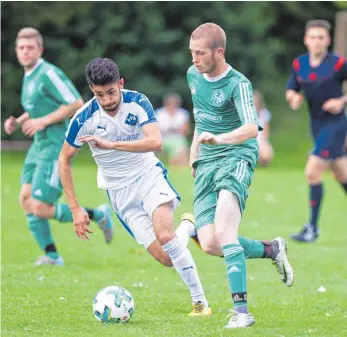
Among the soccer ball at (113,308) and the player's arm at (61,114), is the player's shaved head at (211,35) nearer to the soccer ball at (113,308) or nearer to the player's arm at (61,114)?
the soccer ball at (113,308)

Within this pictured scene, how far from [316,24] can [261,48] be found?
2137cm

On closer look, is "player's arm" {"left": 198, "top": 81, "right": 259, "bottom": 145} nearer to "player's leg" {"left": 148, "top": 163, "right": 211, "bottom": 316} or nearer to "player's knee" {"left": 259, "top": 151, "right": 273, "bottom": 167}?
"player's leg" {"left": 148, "top": 163, "right": 211, "bottom": 316}

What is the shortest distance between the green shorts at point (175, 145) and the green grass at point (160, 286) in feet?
33.9

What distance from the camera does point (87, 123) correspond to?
25.1 ft

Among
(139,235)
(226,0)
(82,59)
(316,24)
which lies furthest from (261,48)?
(139,235)

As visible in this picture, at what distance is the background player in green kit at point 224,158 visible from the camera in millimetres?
7059

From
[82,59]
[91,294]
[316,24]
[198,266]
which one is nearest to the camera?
[91,294]

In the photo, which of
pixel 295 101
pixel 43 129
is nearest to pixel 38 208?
pixel 43 129

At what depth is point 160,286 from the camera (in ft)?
30.4

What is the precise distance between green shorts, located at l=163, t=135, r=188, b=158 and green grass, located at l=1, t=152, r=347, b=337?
10.3 meters

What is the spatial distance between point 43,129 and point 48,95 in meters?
0.38

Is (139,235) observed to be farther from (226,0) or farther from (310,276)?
(226,0)

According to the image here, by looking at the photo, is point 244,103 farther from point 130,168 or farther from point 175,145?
point 175,145

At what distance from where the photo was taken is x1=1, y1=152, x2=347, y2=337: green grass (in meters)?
7.12
